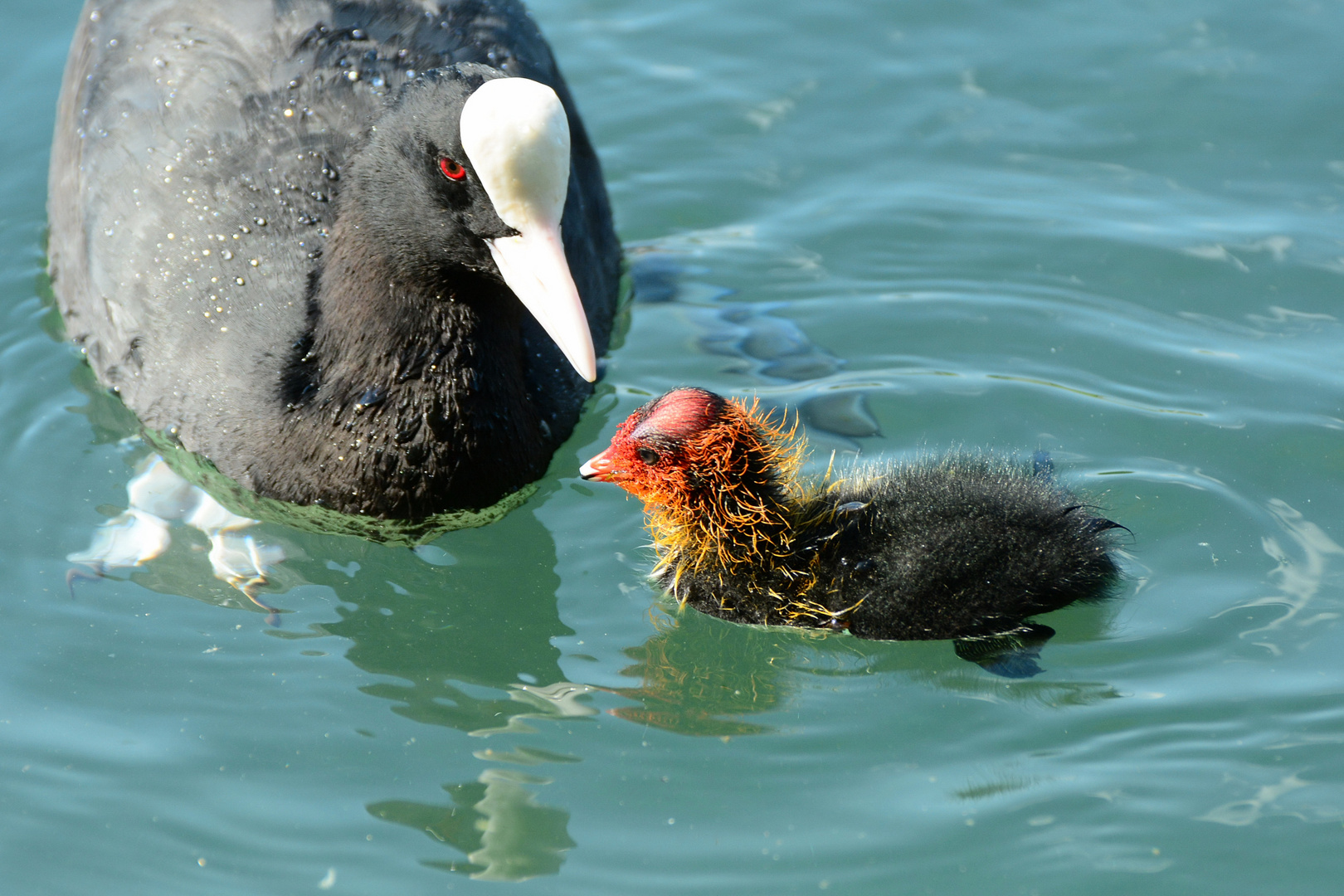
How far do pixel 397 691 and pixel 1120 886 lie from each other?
74.7 inches

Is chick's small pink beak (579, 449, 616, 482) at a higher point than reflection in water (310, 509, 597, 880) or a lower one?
higher

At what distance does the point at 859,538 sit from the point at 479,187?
1.38 meters

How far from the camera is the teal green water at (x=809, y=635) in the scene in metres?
3.33

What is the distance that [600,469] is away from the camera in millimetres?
3805

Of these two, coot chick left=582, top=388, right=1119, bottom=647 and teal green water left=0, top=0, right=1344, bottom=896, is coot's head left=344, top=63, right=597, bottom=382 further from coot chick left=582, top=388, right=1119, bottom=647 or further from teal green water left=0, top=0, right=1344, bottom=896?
teal green water left=0, top=0, right=1344, bottom=896

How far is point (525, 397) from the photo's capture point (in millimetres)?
4188

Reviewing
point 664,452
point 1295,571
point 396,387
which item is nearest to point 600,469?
point 664,452

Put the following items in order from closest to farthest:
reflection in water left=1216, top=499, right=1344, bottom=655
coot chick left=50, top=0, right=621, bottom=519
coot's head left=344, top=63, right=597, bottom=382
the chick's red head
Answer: coot's head left=344, top=63, right=597, bottom=382, coot chick left=50, top=0, right=621, bottom=519, the chick's red head, reflection in water left=1216, top=499, right=1344, bottom=655

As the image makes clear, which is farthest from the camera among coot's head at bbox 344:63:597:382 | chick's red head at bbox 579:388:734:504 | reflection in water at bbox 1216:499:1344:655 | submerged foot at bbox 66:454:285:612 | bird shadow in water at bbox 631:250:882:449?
bird shadow in water at bbox 631:250:882:449

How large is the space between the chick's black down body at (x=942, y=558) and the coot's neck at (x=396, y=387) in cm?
74

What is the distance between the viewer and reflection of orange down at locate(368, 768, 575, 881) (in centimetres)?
329

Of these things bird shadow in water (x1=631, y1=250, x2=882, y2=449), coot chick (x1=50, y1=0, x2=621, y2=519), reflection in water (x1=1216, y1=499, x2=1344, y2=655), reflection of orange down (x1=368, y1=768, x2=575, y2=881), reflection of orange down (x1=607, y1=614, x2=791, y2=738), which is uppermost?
coot chick (x1=50, y1=0, x2=621, y2=519)

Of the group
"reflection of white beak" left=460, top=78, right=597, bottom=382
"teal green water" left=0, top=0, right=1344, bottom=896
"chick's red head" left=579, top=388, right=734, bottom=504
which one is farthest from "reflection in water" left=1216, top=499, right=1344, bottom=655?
"reflection of white beak" left=460, top=78, right=597, bottom=382

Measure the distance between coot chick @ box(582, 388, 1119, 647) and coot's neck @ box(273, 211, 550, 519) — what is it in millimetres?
409
